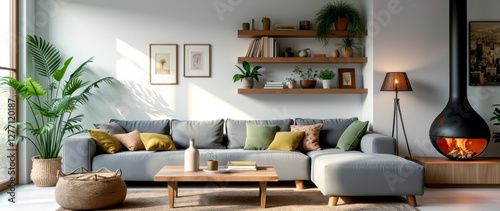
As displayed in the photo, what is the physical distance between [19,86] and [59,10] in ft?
4.73

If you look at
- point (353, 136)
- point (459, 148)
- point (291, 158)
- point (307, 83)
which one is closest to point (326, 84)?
point (307, 83)

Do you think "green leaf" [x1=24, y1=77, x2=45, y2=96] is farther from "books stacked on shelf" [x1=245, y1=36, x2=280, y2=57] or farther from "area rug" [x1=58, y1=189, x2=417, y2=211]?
"books stacked on shelf" [x1=245, y1=36, x2=280, y2=57]

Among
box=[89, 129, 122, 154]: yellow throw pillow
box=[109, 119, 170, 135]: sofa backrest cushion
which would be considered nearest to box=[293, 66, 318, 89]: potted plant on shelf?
box=[109, 119, 170, 135]: sofa backrest cushion

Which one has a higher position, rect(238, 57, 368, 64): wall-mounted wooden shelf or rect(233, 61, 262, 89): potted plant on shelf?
rect(238, 57, 368, 64): wall-mounted wooden shelf

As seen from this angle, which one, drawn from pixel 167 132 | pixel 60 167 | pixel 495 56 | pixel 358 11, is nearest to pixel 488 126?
pixel 495 56

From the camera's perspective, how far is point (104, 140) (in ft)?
15.6

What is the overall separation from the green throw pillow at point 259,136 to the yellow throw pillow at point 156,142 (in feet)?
2.90

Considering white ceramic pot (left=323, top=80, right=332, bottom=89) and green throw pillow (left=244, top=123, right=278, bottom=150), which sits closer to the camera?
green throw pillow (left=244, top=123, right=278, bottom=150)

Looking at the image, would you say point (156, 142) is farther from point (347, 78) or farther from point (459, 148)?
point (459, 148)

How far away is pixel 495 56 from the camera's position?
538 cm

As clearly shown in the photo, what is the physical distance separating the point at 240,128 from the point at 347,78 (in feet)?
5.14

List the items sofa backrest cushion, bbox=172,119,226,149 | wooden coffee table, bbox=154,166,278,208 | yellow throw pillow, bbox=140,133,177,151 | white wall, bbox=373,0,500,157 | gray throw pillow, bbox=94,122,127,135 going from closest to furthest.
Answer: wooden coffee table, bbox=154,166,278,208 < yellow throw pillow, bbox=140,133,177,151 < gray throw pillow, bbox=94,122,127,135 < sofa backrest cushion, bbox=172,119,226,149 < white wall, bbox=373,0,500,157

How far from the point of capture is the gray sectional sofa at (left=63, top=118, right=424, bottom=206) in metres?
3.86

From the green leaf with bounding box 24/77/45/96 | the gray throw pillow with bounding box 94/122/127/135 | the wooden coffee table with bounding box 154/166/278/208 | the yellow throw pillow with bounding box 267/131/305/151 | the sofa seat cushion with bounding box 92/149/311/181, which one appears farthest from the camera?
the gray throw pillow with bounding box 94/122/127/135
